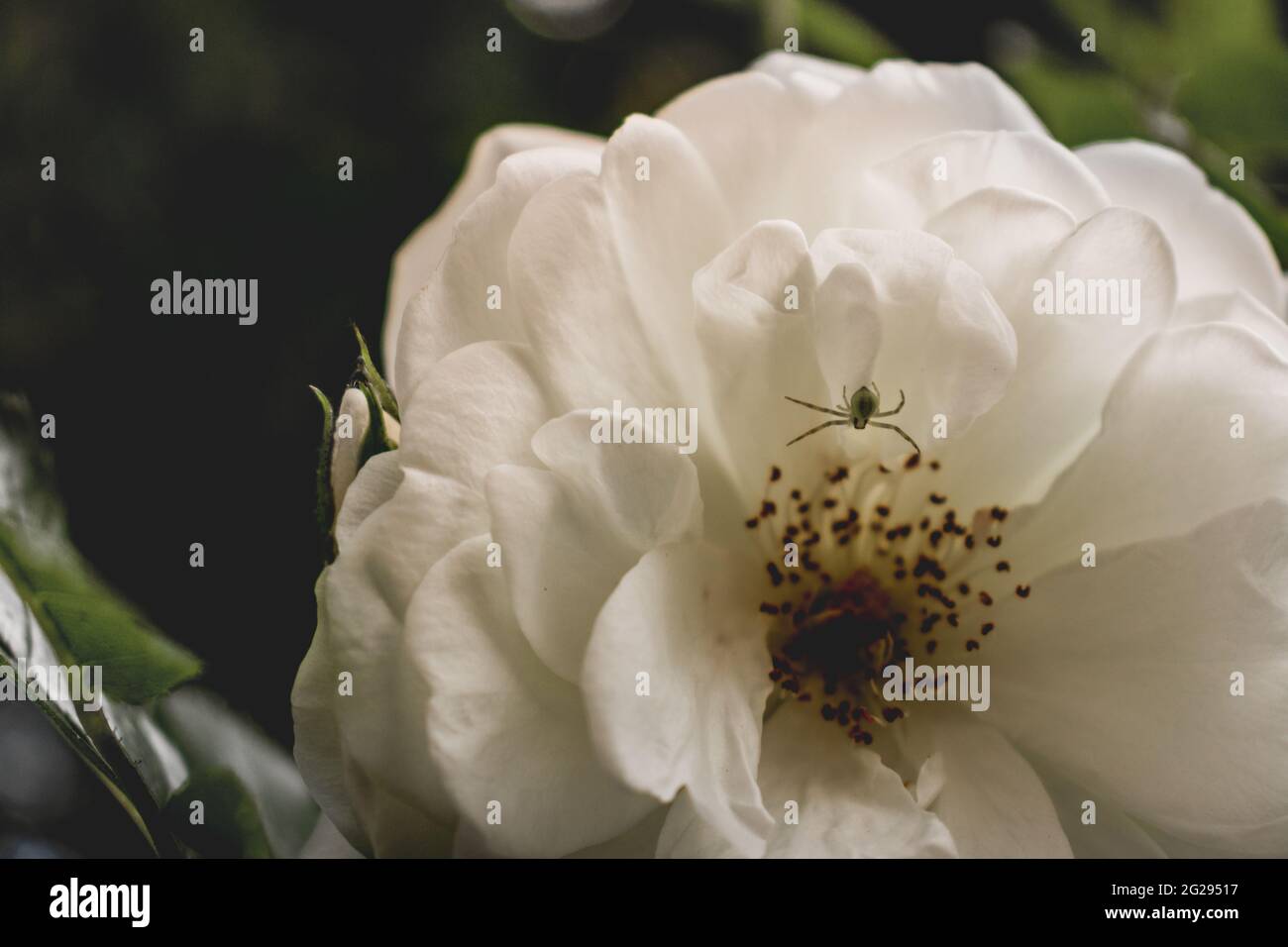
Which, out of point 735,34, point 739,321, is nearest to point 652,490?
point 739,321

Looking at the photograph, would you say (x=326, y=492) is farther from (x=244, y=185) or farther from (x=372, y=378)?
(x=244, y=185)

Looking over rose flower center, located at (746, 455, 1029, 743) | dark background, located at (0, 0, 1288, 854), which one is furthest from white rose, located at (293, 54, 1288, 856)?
dark background, located at (0, 0, 1288, 854)

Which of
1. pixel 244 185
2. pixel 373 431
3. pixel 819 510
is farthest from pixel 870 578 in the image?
pixel 244 185

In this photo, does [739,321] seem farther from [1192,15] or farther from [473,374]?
[1192,15]

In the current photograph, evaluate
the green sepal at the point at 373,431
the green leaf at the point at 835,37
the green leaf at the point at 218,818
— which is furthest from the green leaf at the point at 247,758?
the green leaf at the point at 835,37

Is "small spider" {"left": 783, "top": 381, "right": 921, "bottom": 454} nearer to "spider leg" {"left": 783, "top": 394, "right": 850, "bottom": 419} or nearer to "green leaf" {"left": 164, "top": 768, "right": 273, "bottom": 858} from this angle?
"spider leg" {"left": 783, "top": 394, "right": 850, "bottom": 419}
